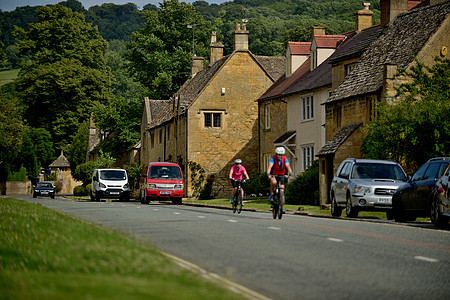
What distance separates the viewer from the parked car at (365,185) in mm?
23094

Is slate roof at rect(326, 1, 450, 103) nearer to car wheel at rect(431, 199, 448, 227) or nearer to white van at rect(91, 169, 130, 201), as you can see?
car wheel at rect(431, 199, 448, 227)

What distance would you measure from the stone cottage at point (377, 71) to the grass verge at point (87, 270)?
21.6 metres

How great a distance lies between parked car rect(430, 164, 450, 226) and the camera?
18234 millimetres

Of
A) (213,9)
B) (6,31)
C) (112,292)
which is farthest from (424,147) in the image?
A: (213,9)

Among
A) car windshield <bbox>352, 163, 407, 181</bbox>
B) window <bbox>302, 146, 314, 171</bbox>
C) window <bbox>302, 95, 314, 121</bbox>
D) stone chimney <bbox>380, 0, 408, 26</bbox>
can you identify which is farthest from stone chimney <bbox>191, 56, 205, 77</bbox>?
car windshield <bbox>352, 163, 407, 181</bbox>

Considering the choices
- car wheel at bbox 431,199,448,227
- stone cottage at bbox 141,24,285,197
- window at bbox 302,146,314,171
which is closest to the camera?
car wheel at bbox 431,199,448,227

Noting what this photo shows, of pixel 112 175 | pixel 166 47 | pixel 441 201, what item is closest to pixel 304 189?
pixel 112 175

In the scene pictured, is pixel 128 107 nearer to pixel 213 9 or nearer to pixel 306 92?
pixel 306 92

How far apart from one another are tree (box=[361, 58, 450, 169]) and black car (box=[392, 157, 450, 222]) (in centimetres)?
489

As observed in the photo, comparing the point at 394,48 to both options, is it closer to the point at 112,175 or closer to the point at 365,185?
the point at 365,185

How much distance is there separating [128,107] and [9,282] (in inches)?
2515

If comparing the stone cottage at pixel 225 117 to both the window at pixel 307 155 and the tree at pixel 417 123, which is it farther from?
the tree at pixel 417 123

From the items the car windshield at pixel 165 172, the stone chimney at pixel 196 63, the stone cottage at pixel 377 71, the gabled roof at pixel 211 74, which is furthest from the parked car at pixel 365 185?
the stone chimney at pixel 196 63

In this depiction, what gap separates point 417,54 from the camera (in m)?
32.0
